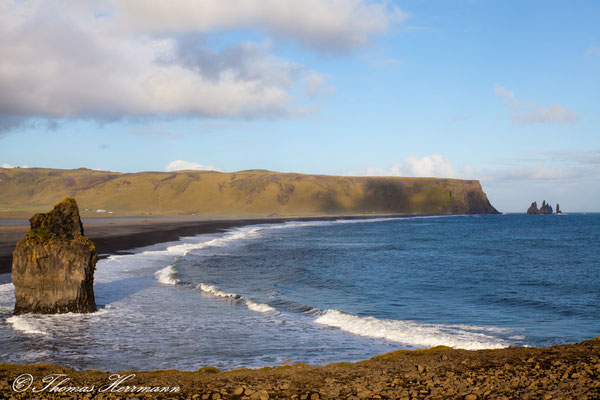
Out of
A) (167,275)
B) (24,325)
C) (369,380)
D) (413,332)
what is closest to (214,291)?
(167,275)

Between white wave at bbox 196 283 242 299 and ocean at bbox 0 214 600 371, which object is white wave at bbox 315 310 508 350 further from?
white wave at bbox 196 283 242 299

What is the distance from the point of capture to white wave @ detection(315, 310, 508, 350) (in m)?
15.5

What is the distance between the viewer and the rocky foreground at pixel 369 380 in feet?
29.4

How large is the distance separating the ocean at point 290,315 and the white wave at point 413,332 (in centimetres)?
4

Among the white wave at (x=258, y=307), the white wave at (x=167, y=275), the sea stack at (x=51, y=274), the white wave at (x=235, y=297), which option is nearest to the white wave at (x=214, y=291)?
the white wave at (x=235, y=297)

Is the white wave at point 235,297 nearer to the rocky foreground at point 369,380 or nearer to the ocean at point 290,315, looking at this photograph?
the ocean at point 290,315

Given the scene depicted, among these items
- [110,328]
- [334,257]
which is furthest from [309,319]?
[334,257]

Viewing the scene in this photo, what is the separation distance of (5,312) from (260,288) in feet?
42.1

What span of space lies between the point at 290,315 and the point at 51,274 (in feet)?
32.3

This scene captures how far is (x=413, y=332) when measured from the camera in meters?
17.0

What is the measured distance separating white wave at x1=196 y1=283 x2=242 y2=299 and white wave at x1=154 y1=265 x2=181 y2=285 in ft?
7.15

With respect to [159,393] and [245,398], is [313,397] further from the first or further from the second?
[159,393]

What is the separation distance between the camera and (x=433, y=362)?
37.7 ft

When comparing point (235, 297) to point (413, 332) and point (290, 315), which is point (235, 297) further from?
point (413, 332)
